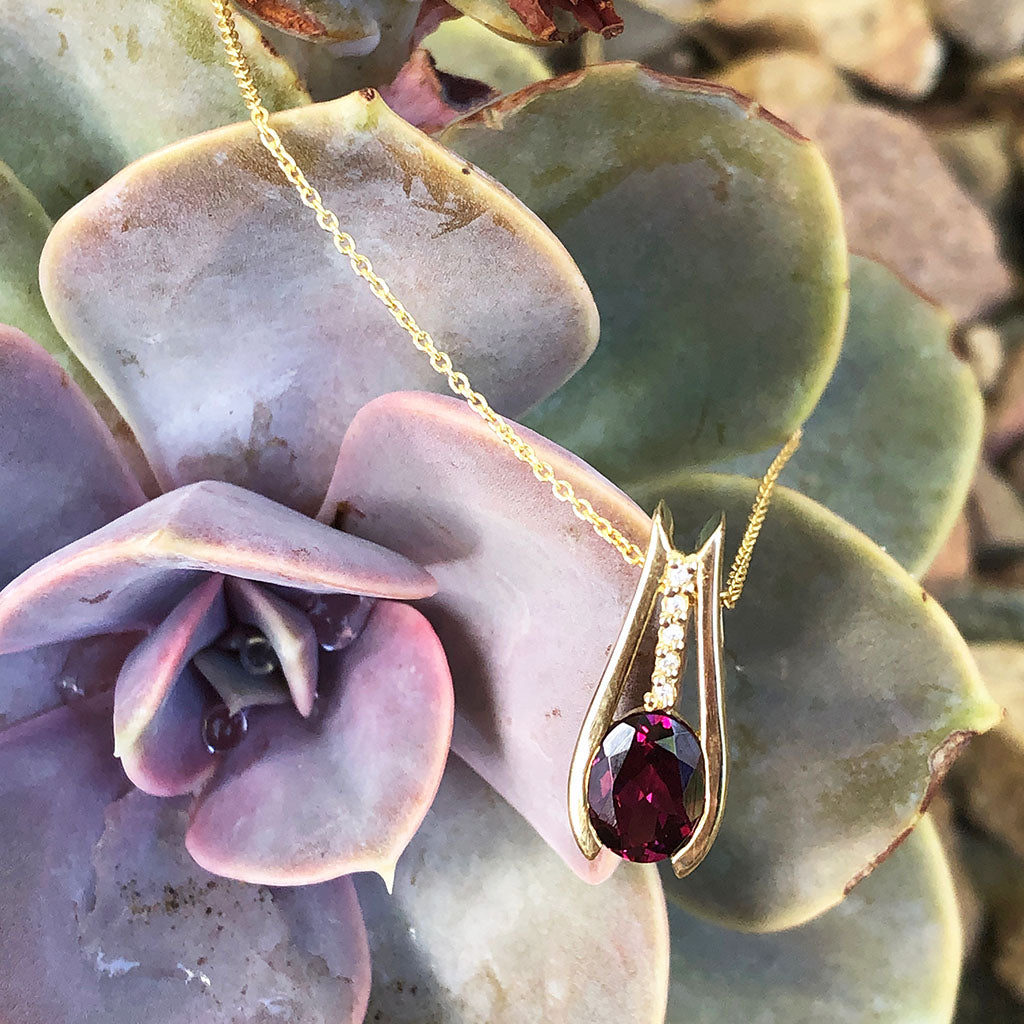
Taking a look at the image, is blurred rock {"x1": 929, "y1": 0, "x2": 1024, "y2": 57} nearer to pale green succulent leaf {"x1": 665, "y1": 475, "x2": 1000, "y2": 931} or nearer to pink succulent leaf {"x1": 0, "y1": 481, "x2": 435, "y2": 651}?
pale green succulent leaf {"x1": 665, "y1": 475, "x2": 1000, "y2": 931}

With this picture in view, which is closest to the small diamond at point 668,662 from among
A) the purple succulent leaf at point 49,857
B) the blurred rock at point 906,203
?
the purple succulent leaf at point 49,857

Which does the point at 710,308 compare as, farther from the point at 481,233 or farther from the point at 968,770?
the point at 968,770

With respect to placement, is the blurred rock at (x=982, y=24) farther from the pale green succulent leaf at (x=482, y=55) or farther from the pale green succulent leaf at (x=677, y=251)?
the pale green succulent leaf at (x=677, y=251)

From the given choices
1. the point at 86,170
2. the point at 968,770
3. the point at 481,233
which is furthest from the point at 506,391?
the point at 968,770

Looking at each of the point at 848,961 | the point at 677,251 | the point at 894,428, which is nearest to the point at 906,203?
the point at 894,428

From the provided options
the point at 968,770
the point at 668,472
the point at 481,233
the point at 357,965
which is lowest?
the point at 968,770

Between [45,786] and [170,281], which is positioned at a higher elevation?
[170,281]
